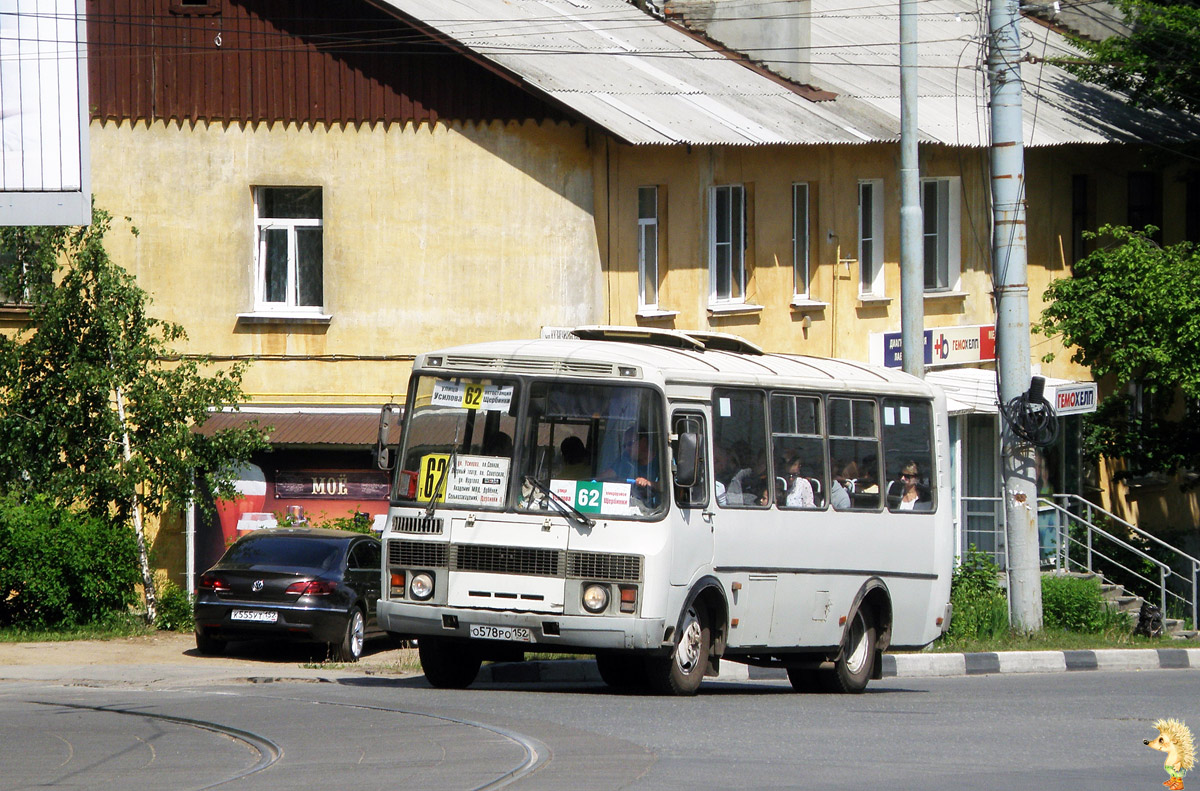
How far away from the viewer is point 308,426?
23.2 meters

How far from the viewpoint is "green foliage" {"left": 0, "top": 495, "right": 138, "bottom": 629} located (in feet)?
66.3

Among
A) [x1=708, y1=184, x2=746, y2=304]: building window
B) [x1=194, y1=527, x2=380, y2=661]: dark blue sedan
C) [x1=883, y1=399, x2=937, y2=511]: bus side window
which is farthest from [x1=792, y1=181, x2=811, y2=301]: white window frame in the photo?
[x1=883, y1=399, x2=937, y2=511]: bus side window

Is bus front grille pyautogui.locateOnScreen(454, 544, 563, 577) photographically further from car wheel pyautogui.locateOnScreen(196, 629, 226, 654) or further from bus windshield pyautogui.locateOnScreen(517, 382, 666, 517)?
car wheel pyautogui.locateOnScreen(196, 629, 226, 654)

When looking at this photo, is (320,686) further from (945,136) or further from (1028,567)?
(945,136)

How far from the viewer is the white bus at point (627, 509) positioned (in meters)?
13.2

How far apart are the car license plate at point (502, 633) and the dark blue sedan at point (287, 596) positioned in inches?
211

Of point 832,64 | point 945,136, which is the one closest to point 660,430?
point 945,136

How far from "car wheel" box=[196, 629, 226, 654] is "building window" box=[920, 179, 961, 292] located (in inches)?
545

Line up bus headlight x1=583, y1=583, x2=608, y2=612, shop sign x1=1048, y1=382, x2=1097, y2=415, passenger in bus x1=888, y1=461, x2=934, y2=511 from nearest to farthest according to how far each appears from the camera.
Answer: bus headlight x1=583, y1=583, x2=608, y2=612 < passenger in bus x1=888, y1=461, x2=934, y2=511 < shop sign x1=1048, y1=382, x2=1097, y2=415

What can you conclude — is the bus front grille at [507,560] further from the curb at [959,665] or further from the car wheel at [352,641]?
the car wheel at [352,641]

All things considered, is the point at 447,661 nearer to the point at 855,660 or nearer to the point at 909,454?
the point at 855,660

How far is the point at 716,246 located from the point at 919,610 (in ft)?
32.5

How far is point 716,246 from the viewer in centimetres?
2519

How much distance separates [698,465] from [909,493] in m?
2.98
